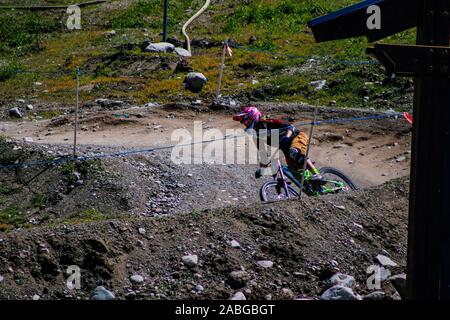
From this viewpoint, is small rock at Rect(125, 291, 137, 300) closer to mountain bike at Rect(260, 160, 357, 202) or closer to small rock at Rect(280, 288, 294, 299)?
small rock at Rect(280, 288, 294, 299)

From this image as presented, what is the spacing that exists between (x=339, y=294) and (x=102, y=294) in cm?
245

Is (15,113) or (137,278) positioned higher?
(137,278)

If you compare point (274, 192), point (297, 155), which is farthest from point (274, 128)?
point (274, 192)

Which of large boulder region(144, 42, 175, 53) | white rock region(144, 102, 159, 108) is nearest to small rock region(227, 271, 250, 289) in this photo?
white rock region(144, 102, 159, 108)

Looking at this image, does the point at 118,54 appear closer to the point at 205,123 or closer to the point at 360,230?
the point at 205,123

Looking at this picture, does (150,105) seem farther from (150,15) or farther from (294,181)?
(150,15)

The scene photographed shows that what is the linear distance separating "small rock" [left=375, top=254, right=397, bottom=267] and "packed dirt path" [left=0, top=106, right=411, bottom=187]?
4791mm

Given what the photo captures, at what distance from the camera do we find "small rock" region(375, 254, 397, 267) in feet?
29.9

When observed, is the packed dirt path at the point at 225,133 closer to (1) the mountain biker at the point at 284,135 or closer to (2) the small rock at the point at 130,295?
(1) the mountain biker at the point at 284,135

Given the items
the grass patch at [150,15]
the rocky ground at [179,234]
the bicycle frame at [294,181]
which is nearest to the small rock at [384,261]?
the rocky ground at [179,234]

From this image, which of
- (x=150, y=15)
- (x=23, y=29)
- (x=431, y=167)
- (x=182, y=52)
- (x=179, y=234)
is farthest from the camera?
(x=150, y=15)

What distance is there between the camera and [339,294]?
793 cm
